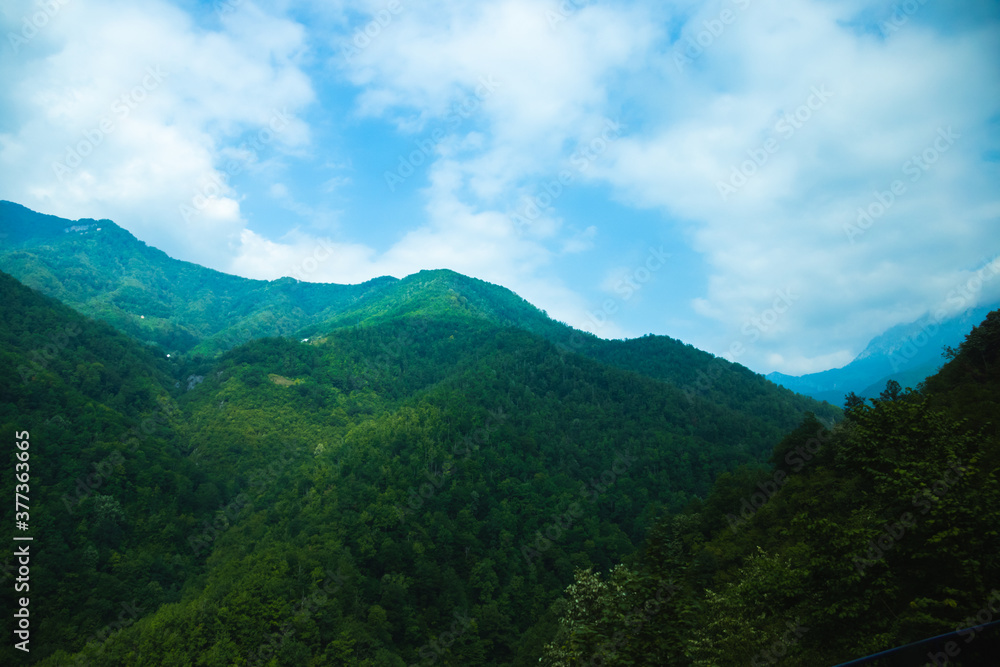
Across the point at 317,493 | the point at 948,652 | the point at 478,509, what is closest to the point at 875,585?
the point at 948,652

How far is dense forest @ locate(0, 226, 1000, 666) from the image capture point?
15.8m

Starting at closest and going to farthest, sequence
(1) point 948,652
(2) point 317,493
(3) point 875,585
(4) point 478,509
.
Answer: (1) point 948,652 < (3) point 875,585 < (2) point 317,493 < (4) point 478,509

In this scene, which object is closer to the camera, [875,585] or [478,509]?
[875,585]

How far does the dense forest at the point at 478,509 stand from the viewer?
1584 centimetres

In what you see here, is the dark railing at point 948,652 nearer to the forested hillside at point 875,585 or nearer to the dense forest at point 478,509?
the forested hillside at point 875,585

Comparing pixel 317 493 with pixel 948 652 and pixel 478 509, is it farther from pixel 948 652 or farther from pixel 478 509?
pixel 948 652

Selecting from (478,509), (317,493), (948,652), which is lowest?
(478,509)

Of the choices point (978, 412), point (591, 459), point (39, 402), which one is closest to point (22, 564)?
point (39, 402)

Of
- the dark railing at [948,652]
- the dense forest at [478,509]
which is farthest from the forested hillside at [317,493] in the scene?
the dark railing at [948,652]

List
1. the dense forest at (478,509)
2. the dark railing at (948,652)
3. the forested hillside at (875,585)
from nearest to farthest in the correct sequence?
the dark railing at (948,652) < the forested hillside at (875,585) < the dense forest at (478,509)

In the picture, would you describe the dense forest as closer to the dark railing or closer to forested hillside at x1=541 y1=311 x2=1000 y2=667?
forested hillside at x1=541 y1=311 x2=1000 y2=667

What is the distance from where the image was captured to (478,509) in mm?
115625

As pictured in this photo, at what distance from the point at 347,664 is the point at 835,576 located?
6770cm

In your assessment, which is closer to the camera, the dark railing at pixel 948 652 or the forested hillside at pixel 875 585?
the dark railing at pixel 948 652
